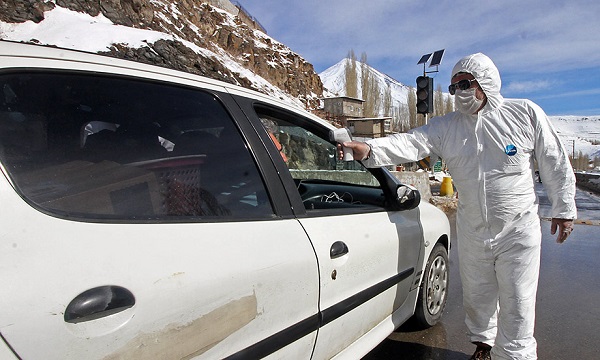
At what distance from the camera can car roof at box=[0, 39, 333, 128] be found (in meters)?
1.21

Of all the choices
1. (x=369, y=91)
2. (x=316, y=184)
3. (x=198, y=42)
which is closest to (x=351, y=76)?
(x=369, y=91)

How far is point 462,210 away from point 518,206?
333 millimetres

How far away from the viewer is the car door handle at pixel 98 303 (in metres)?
1.03

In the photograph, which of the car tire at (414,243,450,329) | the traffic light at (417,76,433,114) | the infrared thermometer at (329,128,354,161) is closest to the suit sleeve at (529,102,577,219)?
the car tire at (414,243,450,329)

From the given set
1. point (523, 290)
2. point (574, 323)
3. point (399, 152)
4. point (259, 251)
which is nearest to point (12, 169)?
point (259, 251)

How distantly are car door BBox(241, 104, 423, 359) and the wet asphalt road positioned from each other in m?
0.41

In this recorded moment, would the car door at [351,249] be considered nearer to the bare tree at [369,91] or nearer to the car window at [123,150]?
the car window at [123,150]

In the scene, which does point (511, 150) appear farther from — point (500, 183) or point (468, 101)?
point (468, 101)

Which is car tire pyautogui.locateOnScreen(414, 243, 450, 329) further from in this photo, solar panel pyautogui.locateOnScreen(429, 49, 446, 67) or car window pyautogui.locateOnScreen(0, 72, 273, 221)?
solar panel pyautogui.locateOnScreen(429, 49, 446, 67)

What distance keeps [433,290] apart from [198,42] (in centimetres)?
3278

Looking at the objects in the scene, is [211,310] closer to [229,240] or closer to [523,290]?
[229,240]

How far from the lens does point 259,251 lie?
1514 millimetres

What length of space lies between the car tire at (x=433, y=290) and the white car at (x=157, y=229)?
0.96 metres

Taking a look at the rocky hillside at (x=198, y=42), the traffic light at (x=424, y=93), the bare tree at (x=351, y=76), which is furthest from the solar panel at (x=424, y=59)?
the bare tree at (x=351, y=76)
